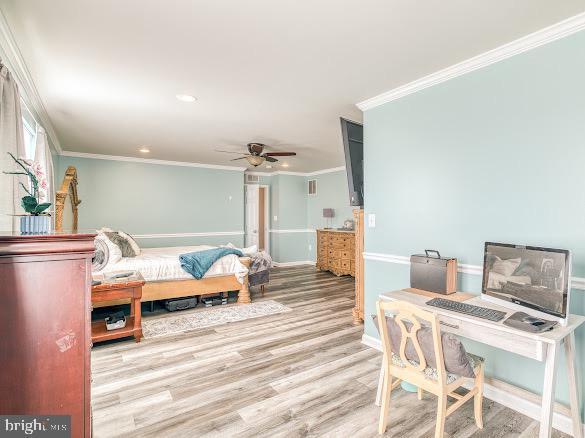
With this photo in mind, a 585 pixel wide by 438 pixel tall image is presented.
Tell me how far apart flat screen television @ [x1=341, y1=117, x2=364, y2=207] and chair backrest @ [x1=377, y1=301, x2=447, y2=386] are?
5.55ft

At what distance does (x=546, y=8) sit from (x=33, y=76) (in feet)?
12.5

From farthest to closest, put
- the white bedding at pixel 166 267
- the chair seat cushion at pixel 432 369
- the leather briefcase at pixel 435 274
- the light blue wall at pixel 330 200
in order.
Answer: the light blue wall at pixel 330 200 → the white bedding at pixel 166 267 → the leather briefcase at pixel 435 274 → the chair seat cushion at pixel 432 369

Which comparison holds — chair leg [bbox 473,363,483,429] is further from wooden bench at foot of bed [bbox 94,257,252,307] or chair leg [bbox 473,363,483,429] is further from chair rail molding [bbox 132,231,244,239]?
chair rail molding [bbox 132,231,244,239]

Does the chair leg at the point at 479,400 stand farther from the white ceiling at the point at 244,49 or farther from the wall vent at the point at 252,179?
the wall vent at the point at 252,179

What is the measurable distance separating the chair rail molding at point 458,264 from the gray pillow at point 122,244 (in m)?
3.53

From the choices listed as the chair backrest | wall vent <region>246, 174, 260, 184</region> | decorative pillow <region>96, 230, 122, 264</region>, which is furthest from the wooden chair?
wall vent <region>246, 174, 260, 184</region>

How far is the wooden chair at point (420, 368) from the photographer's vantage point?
170 centimetres

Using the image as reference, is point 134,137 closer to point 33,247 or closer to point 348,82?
point 348,82

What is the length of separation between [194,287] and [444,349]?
3.57 metres

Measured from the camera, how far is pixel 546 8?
176 centimetres

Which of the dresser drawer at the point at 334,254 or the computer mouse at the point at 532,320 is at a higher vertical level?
the computer mouse at the point at 532,320

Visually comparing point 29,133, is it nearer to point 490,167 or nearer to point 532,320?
point 490,167

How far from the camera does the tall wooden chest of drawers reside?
635 cm

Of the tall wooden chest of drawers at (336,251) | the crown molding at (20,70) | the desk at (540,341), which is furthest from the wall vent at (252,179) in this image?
the desk at (540,341)
